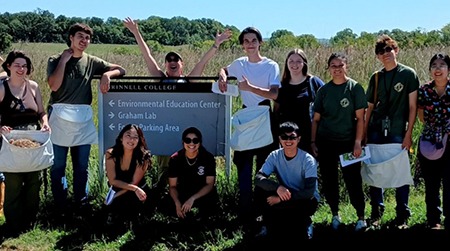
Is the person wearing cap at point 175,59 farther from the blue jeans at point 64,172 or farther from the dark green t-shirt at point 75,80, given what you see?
the blue jeans at point 64,172

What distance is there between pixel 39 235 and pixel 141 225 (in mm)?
970

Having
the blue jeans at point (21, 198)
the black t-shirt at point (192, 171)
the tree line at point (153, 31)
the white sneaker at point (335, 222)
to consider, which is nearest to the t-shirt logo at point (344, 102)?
the white sneaker at point (335, 222)

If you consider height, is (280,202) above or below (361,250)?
above

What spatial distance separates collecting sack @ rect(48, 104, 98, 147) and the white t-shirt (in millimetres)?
1552

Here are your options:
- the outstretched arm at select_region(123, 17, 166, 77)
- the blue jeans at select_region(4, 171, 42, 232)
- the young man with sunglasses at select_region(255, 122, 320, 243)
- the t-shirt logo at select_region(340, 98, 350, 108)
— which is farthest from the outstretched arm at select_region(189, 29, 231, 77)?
the blue jeans at select_region(4, 171, 42, 232)

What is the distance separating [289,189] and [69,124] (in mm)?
2294

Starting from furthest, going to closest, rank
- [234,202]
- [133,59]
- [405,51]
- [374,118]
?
[133,59], [405,51], [234,202], [374,118]

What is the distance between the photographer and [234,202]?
606cm

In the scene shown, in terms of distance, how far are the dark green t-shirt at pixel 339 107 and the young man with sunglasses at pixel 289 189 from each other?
0.35 m

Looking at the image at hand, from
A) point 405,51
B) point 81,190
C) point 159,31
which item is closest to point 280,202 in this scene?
point 81,190

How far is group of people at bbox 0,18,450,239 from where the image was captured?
16.4 ft

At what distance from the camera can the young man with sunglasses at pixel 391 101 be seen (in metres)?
5.03

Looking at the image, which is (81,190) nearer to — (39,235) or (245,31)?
(39,235)

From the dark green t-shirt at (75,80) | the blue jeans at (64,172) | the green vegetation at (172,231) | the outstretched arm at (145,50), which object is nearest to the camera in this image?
the green vegetation at (172,231)
